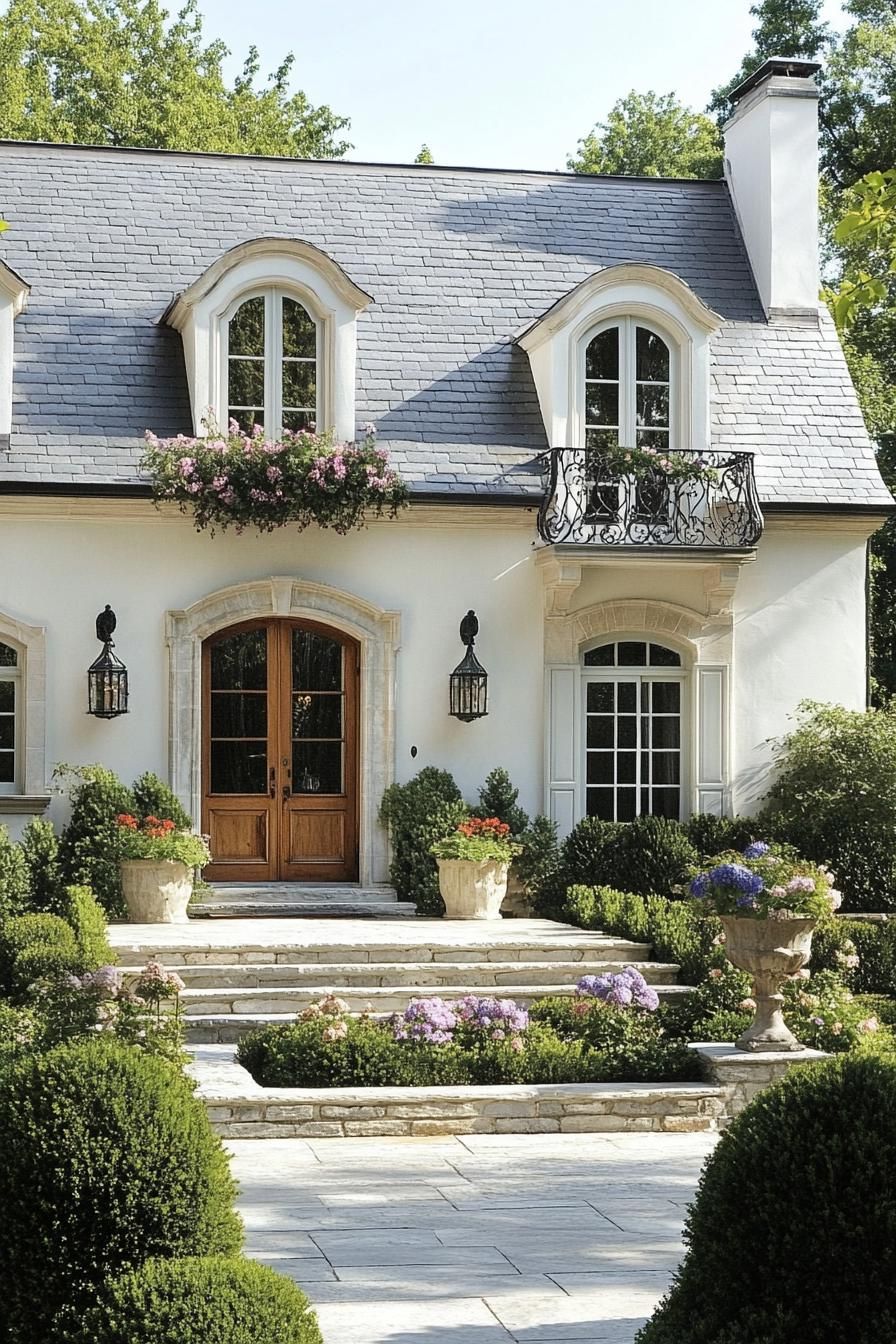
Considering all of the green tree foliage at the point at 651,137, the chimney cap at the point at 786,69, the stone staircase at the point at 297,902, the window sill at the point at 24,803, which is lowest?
the stone staircase at the point at 297,902

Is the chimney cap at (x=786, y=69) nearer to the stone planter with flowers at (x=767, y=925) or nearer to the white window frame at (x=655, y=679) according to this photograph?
the white window frame at (x=655, y=679)

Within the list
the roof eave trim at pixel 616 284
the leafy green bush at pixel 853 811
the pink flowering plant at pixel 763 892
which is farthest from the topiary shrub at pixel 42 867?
the roof eave trim at pixel 616 284

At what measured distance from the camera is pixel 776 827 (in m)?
15.5

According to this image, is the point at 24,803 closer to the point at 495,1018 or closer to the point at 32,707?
the point at 32,707

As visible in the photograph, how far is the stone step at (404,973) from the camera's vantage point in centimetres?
1209

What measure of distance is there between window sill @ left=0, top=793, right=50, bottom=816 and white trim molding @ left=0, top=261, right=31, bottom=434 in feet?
10.7

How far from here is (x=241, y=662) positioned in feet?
51.8

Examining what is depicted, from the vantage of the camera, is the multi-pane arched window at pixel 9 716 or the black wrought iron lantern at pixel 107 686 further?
the multi-pane arched window at pixel 9 716

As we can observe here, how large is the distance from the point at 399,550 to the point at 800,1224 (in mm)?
11709

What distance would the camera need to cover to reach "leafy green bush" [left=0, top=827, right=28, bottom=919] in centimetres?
1341

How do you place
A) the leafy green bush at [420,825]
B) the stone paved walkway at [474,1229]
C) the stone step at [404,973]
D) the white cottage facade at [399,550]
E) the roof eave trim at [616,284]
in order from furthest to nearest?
the roof eave trim at [616,284], the white cottage facade at [399,550], the leafy green bush at [420,825], the stone step at [404,973], the stone paved walkway at [474,1229]

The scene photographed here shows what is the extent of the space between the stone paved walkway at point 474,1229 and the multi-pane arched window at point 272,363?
8440 mm

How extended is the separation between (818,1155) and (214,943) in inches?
337

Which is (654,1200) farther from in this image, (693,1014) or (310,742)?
(310,742)
